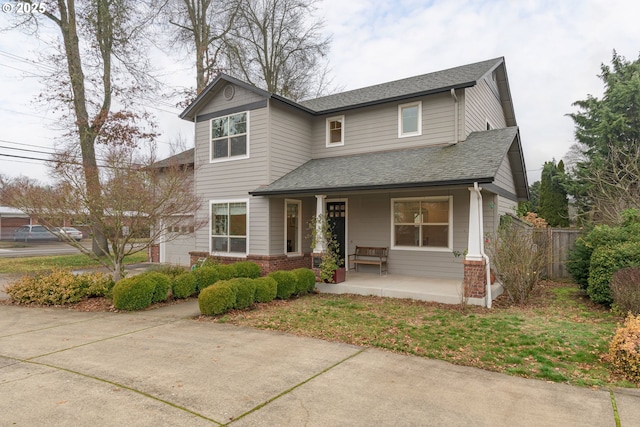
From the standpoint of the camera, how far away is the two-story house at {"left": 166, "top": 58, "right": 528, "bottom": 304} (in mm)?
10180

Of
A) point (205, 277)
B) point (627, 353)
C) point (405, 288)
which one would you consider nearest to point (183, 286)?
point (205, 277)

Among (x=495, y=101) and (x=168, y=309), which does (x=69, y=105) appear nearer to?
(x=168, y=309)

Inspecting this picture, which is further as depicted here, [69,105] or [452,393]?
[69,105]

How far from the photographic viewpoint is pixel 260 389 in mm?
3887

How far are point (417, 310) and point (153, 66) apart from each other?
1920 centimetres

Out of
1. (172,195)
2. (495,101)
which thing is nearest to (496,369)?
(172,195)

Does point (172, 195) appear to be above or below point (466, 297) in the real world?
above

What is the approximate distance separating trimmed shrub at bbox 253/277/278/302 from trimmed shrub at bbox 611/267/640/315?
Result: 22.1 feet

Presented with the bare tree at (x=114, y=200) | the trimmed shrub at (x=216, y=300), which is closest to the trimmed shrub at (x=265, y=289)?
the trimmed shrub at (x=216, y=300)

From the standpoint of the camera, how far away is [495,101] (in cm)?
1368

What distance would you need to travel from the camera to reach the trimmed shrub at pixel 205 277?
924cm

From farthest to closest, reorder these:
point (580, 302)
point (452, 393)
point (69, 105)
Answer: point (69, 105)
point (580, 302)
point (452, 393)

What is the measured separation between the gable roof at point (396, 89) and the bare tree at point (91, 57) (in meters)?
8.73

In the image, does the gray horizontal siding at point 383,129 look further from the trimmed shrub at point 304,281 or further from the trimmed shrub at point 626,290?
the trimmed shrub at point 626,290
